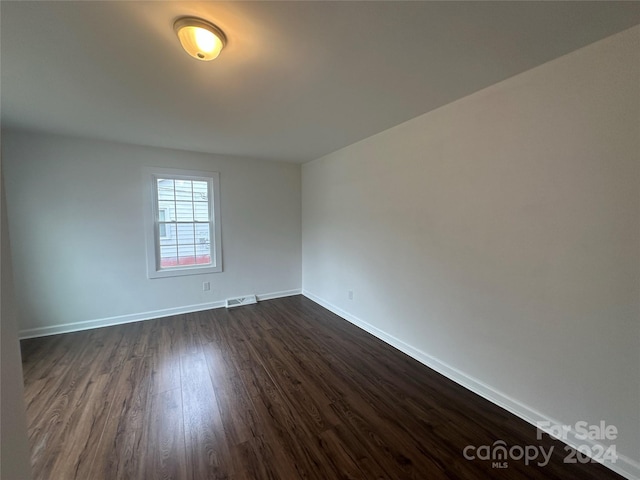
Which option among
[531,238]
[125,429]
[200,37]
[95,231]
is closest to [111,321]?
[95,231]

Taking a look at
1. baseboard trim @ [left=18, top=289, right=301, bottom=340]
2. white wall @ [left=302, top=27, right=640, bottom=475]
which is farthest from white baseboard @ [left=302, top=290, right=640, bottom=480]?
baseboard trim @ [left=18, top=289, right=301, bottom=340]

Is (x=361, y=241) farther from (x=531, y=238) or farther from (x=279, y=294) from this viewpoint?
(x=279, y=294)

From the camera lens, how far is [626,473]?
4.75ft

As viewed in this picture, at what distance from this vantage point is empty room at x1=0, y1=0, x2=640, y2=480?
4.59 ft

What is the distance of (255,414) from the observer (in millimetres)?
1883

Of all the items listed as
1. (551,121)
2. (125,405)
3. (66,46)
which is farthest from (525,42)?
(125,405)

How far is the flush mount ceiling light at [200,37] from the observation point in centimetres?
134

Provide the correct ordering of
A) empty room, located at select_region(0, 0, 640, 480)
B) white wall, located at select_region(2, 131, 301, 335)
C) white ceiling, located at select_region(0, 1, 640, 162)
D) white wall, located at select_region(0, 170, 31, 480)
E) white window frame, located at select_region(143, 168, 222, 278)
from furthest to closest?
white window frame, located at select_region(143, 168, 222, 278) → white wall, located at select_region(2, 131, 301, 335) → empty room, located at select_region(0, 0, 640, 480) → white ceiling, located at select_region(0, 1, 640, 162) → white wall, located at select_region(0, 170, 31, 480)

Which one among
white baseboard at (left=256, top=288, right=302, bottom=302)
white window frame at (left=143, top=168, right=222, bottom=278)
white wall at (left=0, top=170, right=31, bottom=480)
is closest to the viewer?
white wall at (left=0, top=170, right=31, bottom=480)

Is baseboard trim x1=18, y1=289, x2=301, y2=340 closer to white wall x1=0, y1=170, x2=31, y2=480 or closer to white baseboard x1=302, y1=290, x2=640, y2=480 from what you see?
white baseboard x1=302, y1=290, x2=640, y2=480

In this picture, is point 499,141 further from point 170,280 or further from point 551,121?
point 170,280

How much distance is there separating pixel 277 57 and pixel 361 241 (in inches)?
87.4

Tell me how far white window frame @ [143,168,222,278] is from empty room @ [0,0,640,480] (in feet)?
0.59

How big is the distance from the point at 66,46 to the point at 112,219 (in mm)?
2394
